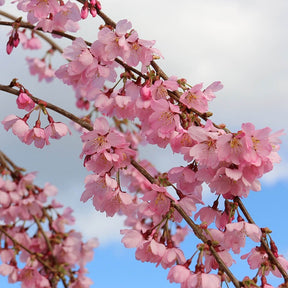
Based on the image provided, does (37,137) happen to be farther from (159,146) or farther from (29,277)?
(29,277)

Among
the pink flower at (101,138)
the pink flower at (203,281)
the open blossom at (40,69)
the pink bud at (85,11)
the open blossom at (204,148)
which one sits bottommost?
the pink flower at (203,281)

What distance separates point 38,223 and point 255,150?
290 centimetres

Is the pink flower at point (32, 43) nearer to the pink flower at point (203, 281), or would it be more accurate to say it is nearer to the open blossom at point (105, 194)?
the open blossom at point (105, 194)

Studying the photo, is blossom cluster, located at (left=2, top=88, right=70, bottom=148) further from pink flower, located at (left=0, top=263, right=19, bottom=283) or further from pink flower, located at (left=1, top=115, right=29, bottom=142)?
pink flower, located at (left=0, top=263, right=19, bottom=283)

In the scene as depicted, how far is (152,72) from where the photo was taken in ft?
8.94

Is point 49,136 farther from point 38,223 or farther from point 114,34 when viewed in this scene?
point 38,223

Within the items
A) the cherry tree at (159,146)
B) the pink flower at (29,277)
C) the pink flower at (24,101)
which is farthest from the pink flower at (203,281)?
the pink flower at (29,277)

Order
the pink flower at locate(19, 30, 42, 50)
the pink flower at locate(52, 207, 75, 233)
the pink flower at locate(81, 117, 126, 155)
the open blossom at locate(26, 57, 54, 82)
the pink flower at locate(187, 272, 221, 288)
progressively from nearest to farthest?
the pink flower at locate(187, 272, 221, 288) → the pink flower at locate(81, 117, 126, 155) → the pink flower at locate(52, 207, 75, 233) → the pink flower at locate(19, 30, 42, 50) → the open blossom at locate(26, 57, 54, 82)

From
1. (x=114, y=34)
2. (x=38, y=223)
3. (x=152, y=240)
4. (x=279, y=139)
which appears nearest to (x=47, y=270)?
(x=38, y=223)

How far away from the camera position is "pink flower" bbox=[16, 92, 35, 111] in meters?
2.93

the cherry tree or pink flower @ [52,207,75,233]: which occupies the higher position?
pink flower @ [52,207,75,233]

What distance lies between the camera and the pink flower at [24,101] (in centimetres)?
293

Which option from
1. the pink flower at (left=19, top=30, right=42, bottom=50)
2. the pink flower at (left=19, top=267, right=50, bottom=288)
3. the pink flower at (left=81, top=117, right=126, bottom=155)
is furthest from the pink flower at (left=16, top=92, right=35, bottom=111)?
the pink flower at (left=19, top=30, right=42, bottom=50)

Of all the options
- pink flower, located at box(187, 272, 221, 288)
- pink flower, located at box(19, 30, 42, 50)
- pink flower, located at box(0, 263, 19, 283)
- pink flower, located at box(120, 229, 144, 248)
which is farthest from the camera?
pink flower, located at box(19, 30, 42, 50)
